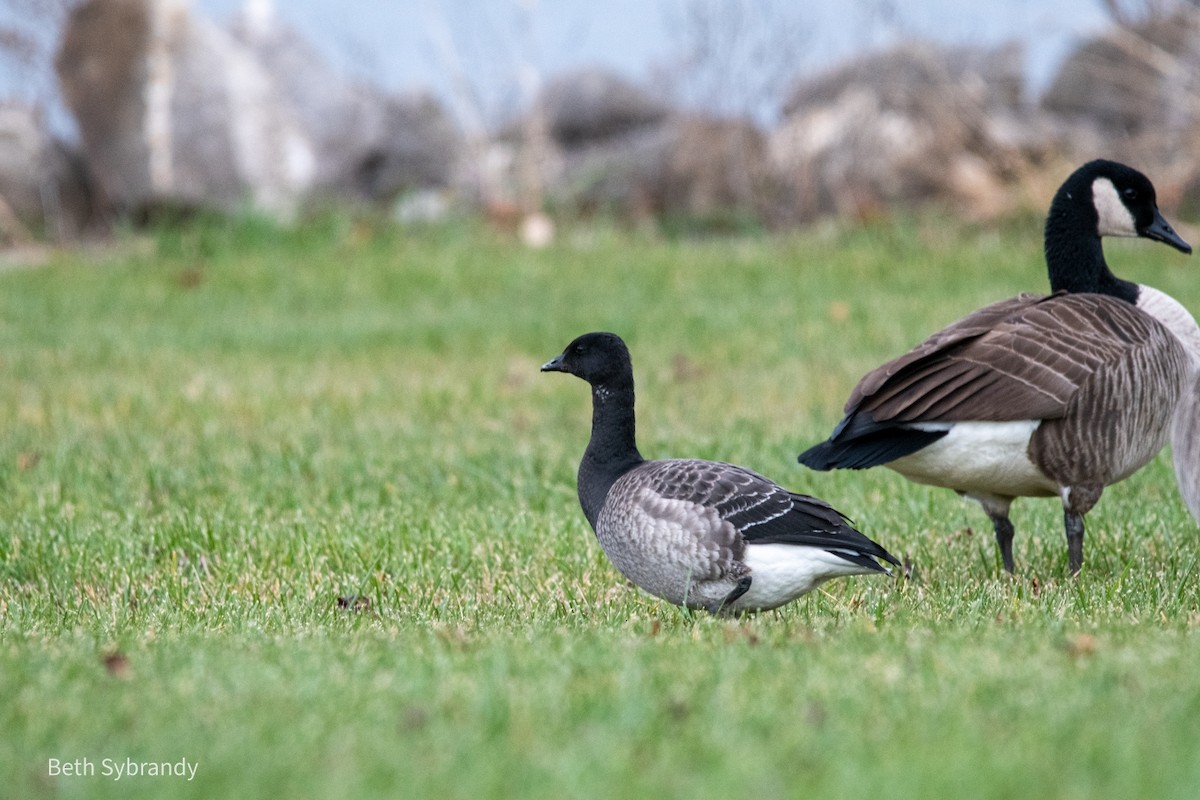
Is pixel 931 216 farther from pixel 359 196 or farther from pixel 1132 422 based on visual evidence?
pixel 1132 422

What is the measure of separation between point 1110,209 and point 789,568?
293cm

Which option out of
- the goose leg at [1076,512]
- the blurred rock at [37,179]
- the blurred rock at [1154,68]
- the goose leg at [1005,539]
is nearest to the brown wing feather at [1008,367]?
the goose leg at [1076,512]

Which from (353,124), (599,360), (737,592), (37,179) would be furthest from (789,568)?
(353,124)

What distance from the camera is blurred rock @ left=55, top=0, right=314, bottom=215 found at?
1786cm

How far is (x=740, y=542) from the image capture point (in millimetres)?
4773

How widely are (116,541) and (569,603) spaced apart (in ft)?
7.84

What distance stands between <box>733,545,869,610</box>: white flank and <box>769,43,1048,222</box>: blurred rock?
12555mm

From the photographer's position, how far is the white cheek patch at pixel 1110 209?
657cm

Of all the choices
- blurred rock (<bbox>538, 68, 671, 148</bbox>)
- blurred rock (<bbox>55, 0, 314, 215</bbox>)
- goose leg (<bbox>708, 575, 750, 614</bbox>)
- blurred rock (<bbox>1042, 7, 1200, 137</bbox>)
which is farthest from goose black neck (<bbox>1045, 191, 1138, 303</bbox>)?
blurred rock (<bbox>538, 68, 671, 148</bbox>)

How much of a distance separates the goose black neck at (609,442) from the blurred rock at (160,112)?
13168 mm

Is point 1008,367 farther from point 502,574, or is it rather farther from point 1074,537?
point 502,574

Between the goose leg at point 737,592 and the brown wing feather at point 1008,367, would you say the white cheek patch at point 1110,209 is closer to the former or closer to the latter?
the brown wing feather at point 1008,367

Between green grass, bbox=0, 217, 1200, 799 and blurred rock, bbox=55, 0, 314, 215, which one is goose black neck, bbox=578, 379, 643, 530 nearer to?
green grass, bbox=0, 217, 1200, 799

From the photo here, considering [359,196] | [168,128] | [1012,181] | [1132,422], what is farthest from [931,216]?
[1132,422]
